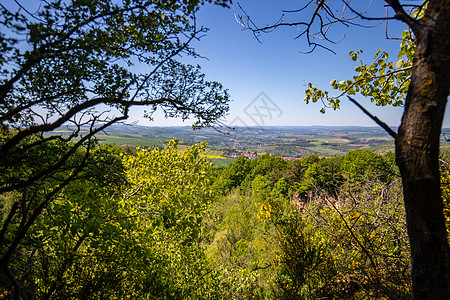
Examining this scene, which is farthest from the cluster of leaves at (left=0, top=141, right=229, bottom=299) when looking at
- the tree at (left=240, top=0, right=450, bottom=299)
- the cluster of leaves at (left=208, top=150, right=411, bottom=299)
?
the tree at (left=240, top=0, right=450, bottom=299)

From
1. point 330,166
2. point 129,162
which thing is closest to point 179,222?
point 129,162

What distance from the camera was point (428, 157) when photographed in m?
1.09

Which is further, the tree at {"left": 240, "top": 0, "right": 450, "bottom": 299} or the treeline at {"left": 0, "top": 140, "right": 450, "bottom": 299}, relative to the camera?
the treeline at {"left": 0, "top": 140, "right": 450, "bottom": 299}

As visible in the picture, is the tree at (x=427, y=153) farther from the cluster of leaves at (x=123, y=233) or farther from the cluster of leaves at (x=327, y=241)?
the cluster of leaves at (x=123, y=233)

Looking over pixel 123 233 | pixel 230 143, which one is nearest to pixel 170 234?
pixel 123 233

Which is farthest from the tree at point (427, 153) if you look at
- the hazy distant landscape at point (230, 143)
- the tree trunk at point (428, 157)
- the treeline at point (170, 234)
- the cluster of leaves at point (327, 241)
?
the hazy distant landscape at point (230, 143)

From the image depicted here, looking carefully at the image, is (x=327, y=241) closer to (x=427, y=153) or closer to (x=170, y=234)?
(x=170, y=234)

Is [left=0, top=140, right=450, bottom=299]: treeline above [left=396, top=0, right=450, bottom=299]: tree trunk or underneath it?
underneath

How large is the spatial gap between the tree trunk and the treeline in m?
1.41

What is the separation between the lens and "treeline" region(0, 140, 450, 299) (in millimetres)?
3119

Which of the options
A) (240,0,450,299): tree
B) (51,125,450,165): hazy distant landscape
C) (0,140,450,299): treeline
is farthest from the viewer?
(51,125,450,165): hazy distant landscape

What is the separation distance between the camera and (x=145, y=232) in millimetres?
4602

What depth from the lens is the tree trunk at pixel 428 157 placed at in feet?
3.37

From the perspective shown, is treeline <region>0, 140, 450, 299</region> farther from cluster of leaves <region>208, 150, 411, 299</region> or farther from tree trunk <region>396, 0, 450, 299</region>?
tree trunk <region>396, 0, 450, 299</region>
